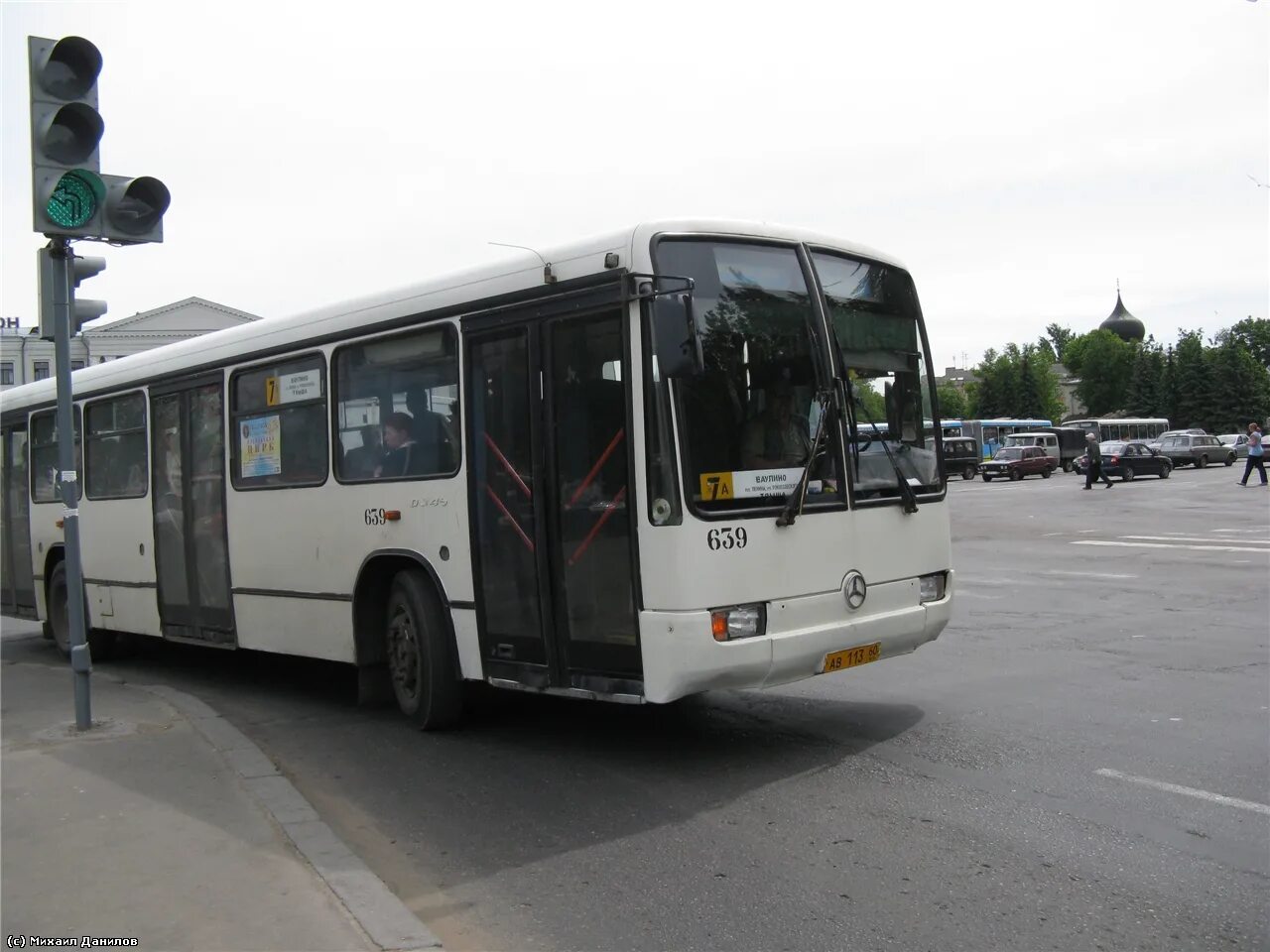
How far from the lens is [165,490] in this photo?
10.9 metres

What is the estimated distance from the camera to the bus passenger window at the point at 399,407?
304 inches

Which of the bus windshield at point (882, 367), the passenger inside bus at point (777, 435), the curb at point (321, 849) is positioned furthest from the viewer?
the bus windshield at point (882, 367)

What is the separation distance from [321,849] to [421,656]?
8.06ft

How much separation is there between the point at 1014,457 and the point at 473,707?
49.8 m

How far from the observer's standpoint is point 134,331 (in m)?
82.0

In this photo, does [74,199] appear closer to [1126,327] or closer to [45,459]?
[45,459]

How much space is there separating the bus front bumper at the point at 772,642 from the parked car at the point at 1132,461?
41.8m

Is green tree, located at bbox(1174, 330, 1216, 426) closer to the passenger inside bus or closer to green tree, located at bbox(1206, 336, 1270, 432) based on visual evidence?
green tree, located at bbox(1206, 336, 1270, 432)

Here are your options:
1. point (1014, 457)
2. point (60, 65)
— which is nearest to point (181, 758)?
point (60, 65)

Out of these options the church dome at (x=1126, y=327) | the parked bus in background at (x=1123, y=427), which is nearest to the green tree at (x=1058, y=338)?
the church dome at (x=1126, y=327)

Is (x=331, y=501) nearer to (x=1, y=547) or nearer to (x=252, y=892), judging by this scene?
(x=252, y=892)

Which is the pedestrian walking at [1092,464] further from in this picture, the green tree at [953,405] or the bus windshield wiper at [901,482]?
the green tree at [953,405]

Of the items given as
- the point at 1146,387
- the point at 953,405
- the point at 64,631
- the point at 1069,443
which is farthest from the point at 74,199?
the point at 953,405

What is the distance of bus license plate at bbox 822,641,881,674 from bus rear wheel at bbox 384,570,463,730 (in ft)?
8.04
